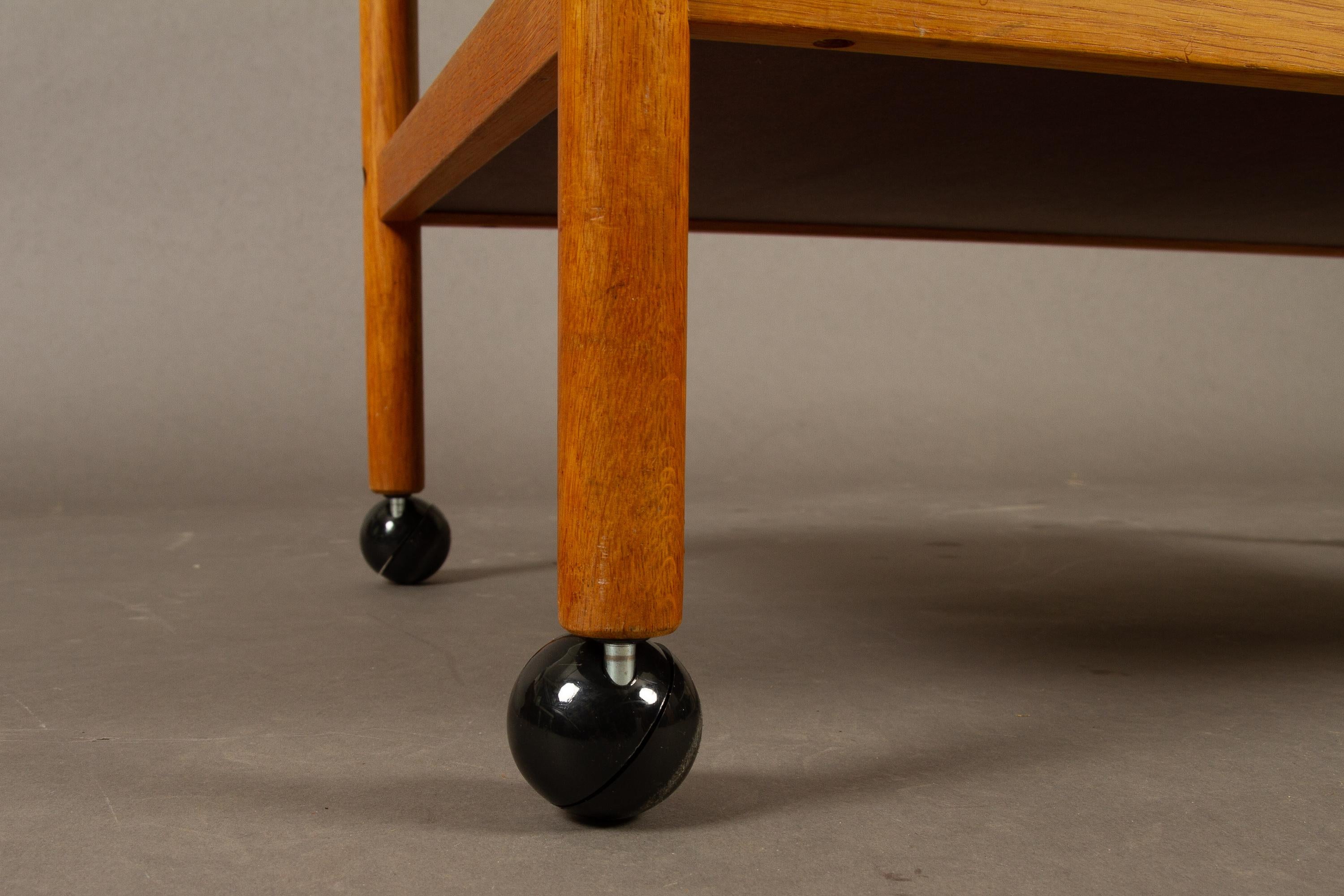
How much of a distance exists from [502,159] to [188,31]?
7.54ft

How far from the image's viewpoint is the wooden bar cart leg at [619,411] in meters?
0.66

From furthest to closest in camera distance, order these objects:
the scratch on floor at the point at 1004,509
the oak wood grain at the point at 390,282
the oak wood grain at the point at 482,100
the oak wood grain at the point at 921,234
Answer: the scratch on floor at the point at 1004,509
the oak wood grain at the point at 921,234
the oak wood grain at the point at 390,282
the oak wood grain at the point at 482,100

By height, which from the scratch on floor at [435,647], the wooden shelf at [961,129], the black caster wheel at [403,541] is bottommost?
the scratch on floor at [435,647]

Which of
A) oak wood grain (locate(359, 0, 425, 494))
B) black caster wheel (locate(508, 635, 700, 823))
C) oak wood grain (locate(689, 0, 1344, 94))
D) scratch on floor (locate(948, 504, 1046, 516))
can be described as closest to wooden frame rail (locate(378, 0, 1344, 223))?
oak wood grain (locate(689, 0, 1344, 94))

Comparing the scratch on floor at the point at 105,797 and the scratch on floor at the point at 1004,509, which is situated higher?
the scratch on floor at the point at 105,797

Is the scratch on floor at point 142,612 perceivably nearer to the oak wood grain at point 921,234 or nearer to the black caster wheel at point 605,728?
the oak wood grain at point 921,234

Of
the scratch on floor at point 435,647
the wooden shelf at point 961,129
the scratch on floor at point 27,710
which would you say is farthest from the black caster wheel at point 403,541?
the scratch on floor at point 27,710

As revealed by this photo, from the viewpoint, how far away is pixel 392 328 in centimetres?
151

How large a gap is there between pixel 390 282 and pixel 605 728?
0.94m

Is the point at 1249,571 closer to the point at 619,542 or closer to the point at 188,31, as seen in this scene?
the point at 619,542

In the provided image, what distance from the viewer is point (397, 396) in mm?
1514

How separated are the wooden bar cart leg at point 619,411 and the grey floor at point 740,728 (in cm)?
5

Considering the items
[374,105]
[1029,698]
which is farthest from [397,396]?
[1029,698]

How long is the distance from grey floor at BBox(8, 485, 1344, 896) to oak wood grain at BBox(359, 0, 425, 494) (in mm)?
161
